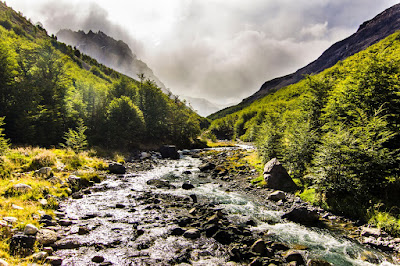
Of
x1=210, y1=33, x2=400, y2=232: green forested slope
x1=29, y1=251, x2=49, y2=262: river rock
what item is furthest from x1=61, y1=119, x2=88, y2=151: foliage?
x1=210, y1=33, x2=400, y2=232: green forested slope

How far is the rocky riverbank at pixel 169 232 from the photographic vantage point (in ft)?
29.4

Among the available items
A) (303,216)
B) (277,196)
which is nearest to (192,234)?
(303,216)

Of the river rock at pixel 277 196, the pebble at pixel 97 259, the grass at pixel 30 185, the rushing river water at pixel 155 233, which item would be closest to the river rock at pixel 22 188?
the grass at pixel 30 185

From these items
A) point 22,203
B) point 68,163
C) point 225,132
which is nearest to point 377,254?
point 22,203

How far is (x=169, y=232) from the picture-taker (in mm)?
11695

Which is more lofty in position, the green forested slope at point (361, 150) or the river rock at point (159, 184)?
the green forested slope at point (361, 150)

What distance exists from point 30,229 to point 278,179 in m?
21.7

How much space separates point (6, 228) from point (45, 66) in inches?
1712

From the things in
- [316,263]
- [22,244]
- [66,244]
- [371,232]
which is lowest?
[371,232]

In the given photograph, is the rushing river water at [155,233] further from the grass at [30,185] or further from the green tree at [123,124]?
the green tree at [123,124]

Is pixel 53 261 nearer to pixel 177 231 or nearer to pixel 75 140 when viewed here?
pixel 177 231

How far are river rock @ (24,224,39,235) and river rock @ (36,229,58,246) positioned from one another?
227 mm

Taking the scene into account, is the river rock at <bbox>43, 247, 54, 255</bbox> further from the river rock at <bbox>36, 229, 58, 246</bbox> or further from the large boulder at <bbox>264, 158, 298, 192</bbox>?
the large boulder at <bbox>264, 158, 298, 192</bbox>

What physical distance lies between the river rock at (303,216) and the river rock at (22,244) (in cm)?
1651
